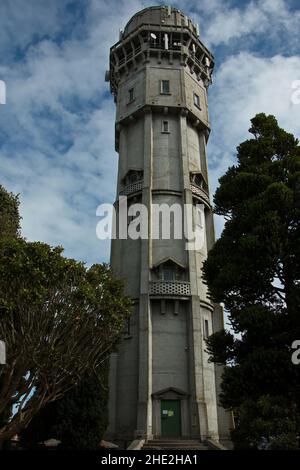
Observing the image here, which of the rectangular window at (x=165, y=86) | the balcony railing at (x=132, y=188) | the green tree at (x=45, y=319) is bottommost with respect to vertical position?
the green tree at (x=45, y=319)

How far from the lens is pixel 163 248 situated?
35.4 metres

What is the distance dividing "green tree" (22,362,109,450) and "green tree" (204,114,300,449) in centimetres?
942

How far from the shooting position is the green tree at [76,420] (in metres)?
A: 24.3

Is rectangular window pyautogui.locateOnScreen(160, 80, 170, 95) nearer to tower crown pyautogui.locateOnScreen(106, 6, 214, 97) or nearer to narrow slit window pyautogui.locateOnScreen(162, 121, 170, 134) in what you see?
tower crown pyautogui.locateOnScreen(106, 6, 214, 97)

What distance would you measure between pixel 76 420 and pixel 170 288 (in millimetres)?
12099

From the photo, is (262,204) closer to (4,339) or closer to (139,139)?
(4,339)

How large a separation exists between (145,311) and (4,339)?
14.3m

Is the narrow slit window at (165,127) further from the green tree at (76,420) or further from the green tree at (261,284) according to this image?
the green tree at (76,420)

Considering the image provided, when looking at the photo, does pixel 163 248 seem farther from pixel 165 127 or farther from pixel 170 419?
pixel 170 419

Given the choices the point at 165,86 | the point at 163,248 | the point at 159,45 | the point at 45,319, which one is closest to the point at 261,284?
the point at 45,319

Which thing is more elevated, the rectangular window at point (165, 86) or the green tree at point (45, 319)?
the rectangular window at point (165, 86)

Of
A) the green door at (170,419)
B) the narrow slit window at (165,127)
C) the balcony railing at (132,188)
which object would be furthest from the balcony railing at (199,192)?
the green door at (170,419)

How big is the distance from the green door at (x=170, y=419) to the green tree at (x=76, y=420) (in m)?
5.91

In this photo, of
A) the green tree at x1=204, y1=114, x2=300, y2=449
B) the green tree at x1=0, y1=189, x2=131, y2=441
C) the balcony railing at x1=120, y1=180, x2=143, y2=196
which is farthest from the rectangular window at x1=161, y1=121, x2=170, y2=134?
the green tree at x1=0, y1=189, x2=131, y2=441
